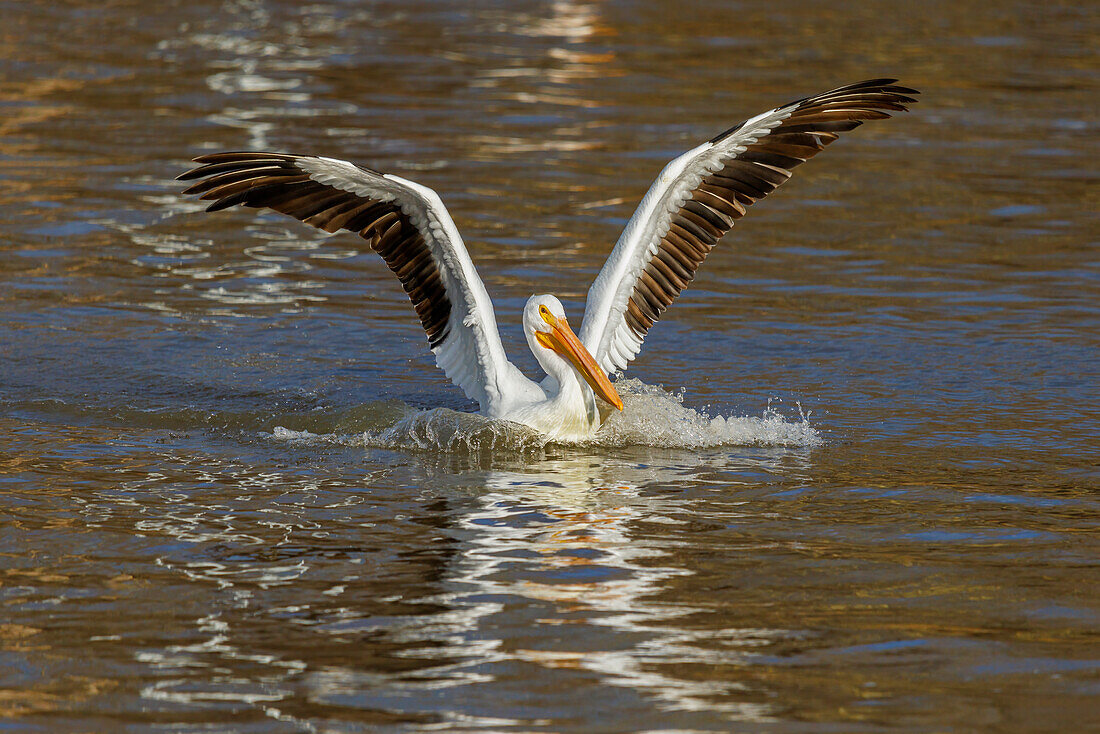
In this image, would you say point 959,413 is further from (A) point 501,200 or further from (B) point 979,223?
(A) point 501,200

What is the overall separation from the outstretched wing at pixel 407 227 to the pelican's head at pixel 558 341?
227 millimetres

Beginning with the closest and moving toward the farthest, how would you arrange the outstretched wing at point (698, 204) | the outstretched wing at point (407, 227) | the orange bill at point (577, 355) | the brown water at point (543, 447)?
the brown water at point (543, 447) < the outstretched wing at point (407, 227) < the orange bill at point (577, 355) < the outstretched wing at point (698, 204)

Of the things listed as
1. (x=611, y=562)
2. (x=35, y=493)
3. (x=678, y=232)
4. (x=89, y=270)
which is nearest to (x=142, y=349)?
(x=89, y=270)

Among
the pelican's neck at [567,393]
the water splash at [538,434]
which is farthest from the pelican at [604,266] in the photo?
the water splash at [538,434]

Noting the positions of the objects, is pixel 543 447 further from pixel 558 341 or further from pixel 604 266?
pixel 604 266

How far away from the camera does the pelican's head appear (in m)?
8.30

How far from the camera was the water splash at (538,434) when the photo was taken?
8297 mm

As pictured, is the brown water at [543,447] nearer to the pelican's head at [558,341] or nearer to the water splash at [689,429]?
the water splash at [689,429]

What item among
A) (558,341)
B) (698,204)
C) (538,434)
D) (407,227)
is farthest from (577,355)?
(698,204)

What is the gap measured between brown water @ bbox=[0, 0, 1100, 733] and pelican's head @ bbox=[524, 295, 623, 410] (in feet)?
1.24

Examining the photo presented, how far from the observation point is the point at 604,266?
27.9 ft

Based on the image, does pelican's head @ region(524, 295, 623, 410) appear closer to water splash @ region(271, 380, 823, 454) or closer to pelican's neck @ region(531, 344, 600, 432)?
pelican's neck @ region(531, 344, 600, 432)

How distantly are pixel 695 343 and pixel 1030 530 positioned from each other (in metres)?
3.93

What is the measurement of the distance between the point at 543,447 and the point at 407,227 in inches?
54.6
